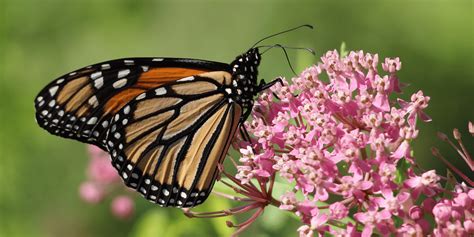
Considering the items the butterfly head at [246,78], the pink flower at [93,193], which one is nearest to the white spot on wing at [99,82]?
the butterfly head at [246,78]

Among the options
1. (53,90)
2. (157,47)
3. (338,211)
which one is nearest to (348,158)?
(338,211)

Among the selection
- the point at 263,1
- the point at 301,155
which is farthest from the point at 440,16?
the point at 301,155

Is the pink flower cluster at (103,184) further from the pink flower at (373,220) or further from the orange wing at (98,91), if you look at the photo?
the pink flower at (373,220)

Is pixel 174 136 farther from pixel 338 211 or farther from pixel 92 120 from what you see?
pixel 338 211

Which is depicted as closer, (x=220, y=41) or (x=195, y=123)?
(x=195, y=123)

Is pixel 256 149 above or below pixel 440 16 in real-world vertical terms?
below

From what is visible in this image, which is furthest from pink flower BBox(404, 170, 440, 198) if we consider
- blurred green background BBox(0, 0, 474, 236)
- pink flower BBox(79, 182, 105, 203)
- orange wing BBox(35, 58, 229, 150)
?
blurred green background BBox(0, 0, 474, 236)

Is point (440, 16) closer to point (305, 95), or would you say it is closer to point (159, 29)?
point (159, 29)

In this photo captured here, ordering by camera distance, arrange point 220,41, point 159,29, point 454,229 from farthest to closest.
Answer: point 159,29
point 220,41
point 454,229
